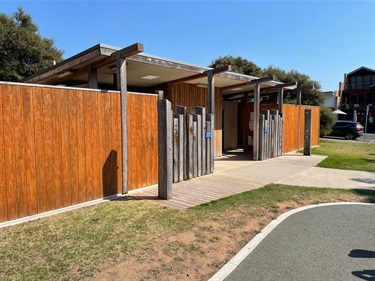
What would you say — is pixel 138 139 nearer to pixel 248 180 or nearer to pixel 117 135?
pixel 117 135

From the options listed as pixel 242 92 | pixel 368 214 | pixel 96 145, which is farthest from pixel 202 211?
pixel 242 92

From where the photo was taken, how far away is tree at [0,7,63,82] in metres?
20.5

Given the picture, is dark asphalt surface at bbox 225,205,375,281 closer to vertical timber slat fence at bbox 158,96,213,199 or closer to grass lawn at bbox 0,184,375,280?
grass lawn at bbox 0,184,375,280

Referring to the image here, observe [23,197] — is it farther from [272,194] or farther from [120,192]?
[272,194]

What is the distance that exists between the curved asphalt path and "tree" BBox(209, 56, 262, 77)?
21366mm

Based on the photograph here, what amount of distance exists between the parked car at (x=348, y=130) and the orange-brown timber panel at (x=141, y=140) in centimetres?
2218

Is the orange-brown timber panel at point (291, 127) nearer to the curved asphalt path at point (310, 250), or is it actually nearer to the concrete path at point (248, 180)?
the concrete path at point (248, 180)

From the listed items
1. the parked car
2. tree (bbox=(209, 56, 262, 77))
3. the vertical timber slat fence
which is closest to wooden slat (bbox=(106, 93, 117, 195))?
the vertical timber slat fence

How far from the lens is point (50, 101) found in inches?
189

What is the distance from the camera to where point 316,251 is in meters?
3.50

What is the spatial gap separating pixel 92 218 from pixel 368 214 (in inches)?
184

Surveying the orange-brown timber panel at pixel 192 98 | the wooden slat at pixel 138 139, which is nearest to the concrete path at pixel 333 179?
the wooden slat at pixel 138 139

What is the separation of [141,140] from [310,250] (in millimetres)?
4078

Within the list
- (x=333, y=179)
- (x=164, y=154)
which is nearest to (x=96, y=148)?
(x=164, y=154)
